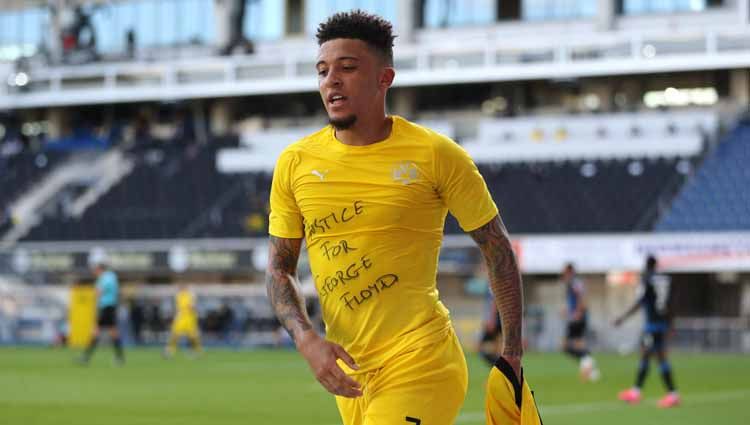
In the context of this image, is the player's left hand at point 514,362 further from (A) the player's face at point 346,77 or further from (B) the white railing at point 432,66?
(B) the white railing at point 432,66

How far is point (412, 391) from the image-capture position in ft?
19.3

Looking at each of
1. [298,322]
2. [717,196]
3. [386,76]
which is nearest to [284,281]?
[298,322]

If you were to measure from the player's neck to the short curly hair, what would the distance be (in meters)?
0.27

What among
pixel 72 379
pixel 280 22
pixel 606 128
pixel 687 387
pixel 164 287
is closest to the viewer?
pixel 687 387

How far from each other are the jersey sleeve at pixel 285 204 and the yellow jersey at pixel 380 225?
29 mm

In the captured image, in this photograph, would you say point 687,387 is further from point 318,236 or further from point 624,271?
point 624,271

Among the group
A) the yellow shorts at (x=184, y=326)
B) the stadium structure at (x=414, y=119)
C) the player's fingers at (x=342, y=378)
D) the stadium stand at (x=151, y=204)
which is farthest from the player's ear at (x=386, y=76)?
the stadium stand at (x=151, y=204)

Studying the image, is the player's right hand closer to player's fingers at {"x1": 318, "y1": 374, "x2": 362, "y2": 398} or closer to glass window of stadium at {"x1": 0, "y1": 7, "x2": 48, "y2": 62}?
player's fingers at {"x1": 318, "y1": 374, "x2": 362, "y2": 398}

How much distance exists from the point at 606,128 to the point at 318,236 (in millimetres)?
49137

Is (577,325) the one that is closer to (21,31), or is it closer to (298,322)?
(298,322)

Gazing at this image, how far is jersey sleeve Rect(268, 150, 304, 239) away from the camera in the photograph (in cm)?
607

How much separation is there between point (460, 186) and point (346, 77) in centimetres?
66

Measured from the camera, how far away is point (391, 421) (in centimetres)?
578

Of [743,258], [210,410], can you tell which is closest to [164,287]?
[743,258]
